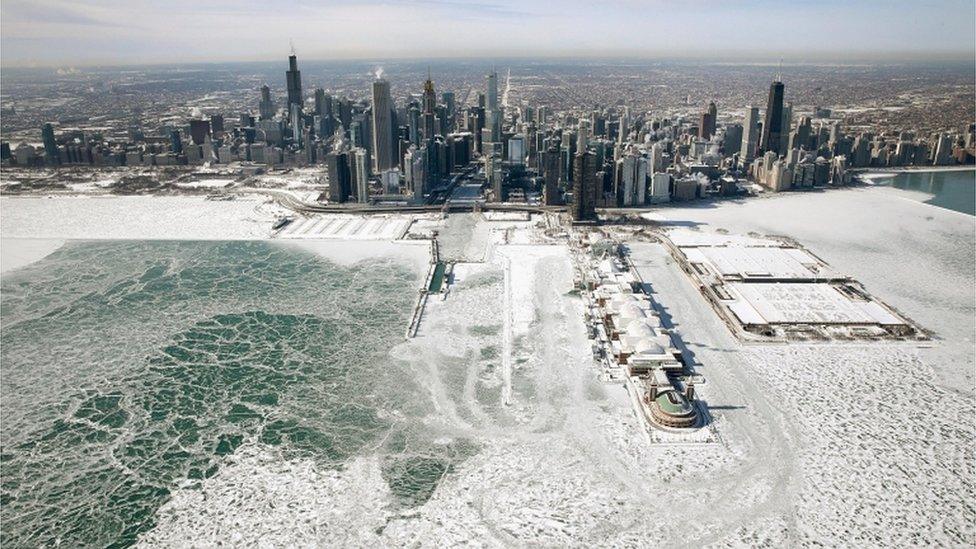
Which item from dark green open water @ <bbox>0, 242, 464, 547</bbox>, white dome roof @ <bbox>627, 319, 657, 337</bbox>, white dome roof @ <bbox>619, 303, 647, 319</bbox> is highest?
white dome roof @ <bbox>619, 303, 647, 319</bbox>

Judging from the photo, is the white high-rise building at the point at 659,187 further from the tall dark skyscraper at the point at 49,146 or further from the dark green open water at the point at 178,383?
the tall dark skyscraper at the point at 49,146

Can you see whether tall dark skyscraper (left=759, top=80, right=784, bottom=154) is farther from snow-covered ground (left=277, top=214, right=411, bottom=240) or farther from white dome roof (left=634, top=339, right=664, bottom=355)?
white dome roof (left=634, top=339, right=664, bottom=355)

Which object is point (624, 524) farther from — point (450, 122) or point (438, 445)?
point (450, 122)

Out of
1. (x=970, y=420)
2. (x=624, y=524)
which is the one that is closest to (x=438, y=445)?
(x=624, y=524)

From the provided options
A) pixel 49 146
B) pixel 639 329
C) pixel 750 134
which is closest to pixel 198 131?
pixel 49 146

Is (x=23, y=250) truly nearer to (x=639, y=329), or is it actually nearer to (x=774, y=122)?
(x=639, y=329)

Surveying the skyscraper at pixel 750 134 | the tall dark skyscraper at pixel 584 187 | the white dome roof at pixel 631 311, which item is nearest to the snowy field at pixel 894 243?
the tall dark skyscraper at pixel 584 187

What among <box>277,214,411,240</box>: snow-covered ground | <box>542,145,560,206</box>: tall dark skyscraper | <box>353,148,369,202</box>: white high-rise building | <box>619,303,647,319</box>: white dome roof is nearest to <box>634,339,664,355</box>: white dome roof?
<box>619,303,647,319</box>: white dome roof
